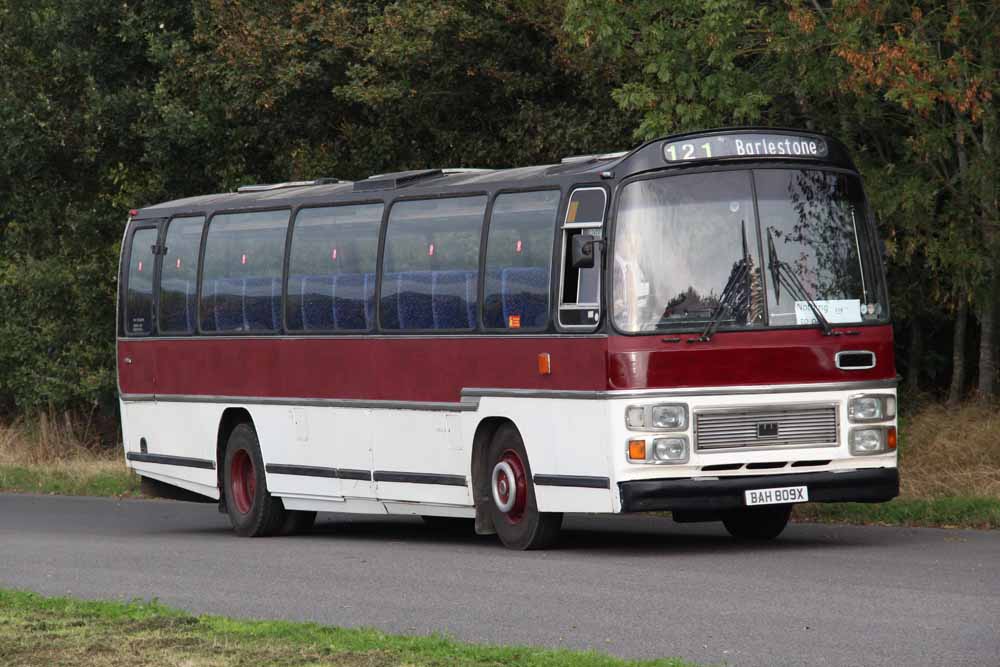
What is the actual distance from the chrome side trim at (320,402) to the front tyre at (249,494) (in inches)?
14.2

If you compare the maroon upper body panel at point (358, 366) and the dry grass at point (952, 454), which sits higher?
the maroon upper body panel at point (358, 366)

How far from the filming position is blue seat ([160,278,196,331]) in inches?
834

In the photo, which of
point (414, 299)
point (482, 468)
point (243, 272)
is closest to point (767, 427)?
point (482, 468)

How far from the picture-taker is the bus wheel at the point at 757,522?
16.8 meters

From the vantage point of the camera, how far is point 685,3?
19453 millimetres

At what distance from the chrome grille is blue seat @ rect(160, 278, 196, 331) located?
24.3ft

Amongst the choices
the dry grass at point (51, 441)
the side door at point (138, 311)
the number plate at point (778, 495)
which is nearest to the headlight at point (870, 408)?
the number plate at point (778, 495)

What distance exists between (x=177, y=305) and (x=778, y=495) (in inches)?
322

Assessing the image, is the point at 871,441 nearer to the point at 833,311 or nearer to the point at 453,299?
the point at 833,311

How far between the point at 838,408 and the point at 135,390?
29.4 ft

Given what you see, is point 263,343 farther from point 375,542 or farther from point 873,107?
point 873,107

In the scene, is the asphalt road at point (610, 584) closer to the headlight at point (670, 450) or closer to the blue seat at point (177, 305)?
the headlight at point (670, 450)

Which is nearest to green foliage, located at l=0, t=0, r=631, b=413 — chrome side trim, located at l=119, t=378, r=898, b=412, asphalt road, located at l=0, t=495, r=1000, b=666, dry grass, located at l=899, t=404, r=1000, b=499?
dry grass, located at l=899, t=404, r=1000, b=499

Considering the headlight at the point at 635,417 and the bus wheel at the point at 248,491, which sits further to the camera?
the bus wheel at the point at 248,491
